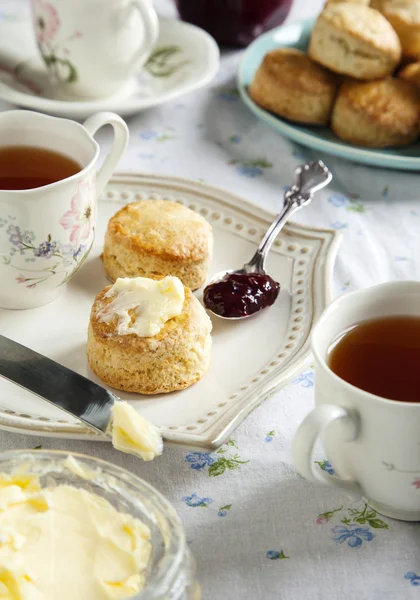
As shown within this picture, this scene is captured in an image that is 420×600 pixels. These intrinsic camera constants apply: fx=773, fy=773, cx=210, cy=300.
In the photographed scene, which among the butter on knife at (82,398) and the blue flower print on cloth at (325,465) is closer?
the butter on knife at (82,398)

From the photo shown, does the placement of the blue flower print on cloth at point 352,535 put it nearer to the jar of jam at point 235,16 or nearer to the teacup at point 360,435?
the teacup at point 360,435

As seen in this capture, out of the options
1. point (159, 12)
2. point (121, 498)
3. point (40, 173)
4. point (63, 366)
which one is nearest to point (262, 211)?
point (40, 173)

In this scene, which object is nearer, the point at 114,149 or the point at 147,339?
the point at 147,339

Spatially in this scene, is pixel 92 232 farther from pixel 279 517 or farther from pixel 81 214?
pixel 279 517

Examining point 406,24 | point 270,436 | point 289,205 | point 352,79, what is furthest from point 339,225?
point 270,436

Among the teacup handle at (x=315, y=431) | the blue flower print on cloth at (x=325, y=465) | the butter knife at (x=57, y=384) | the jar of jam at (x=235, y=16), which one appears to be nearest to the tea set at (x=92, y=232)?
the teacup handle at (x=315, y=431)

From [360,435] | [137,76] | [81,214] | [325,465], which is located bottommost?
[137,76]

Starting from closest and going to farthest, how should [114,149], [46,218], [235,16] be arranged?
1. [46,218]
2. [114,149]
3. [235,16]
